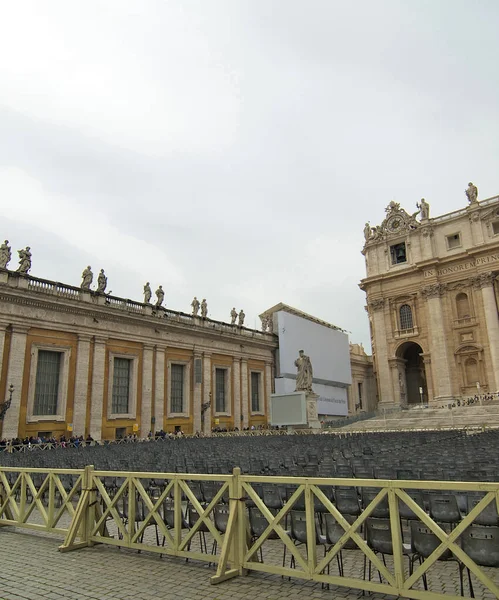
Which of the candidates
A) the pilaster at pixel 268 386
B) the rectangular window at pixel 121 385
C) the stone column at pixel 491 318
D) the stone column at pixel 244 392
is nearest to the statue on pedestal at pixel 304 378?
the stone column at pixel 244 392

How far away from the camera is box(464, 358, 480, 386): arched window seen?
A: 138 ft

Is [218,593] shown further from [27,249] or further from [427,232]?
[427,232]

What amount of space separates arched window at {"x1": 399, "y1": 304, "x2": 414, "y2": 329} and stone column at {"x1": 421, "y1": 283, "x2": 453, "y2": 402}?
8.85 ft

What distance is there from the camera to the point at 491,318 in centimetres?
4109

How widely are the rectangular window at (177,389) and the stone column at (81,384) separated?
287 inches

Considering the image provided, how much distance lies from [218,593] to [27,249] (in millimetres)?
25134

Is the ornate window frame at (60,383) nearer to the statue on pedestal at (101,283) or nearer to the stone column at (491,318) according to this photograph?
the statue on pedestal at (101,283)

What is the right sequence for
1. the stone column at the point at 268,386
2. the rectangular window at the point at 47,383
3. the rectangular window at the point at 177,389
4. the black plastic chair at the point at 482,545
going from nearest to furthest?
the black plastic chair at the point at 482,545 → the rectangular window at the point at 47,383 → the rectangular window at the point at 177,389 → the stone column at the point at 268,386

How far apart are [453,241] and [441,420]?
22026 mm

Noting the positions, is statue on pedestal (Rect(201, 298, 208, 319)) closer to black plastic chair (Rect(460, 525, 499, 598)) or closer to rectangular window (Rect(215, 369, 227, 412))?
rectangular window (Rect(215, 369, 227, 412))

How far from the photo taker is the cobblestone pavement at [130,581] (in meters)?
4.79

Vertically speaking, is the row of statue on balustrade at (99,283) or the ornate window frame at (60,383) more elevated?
the row of statue on balustrade at (99,283)

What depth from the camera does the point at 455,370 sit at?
4312cm

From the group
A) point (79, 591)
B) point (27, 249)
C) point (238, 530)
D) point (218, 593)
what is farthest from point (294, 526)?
point (27, 249)
